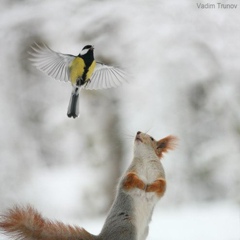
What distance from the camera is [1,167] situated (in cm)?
230

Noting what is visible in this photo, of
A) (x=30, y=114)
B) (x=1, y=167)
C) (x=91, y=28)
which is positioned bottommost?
(x=1, y=167)

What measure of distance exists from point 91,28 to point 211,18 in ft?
1.87

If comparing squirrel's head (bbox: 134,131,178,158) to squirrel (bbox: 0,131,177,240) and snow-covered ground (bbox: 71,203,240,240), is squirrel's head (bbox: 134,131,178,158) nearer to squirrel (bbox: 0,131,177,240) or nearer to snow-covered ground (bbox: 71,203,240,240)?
squirrel (bbox: 0,131,177,240)

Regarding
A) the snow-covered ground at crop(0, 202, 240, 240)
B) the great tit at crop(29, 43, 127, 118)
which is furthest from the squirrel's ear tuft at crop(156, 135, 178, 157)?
the great tit at crop(29, 43, 127, 118)

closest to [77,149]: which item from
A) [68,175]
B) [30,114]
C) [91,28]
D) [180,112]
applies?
[68,175]

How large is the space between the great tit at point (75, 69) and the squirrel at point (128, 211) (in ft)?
2.68

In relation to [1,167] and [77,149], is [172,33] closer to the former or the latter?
[77,149]

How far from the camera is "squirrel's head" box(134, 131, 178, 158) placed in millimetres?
1614

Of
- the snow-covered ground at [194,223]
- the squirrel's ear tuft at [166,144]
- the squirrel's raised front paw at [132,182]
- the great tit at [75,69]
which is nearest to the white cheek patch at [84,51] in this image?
the great tit at [75,69]

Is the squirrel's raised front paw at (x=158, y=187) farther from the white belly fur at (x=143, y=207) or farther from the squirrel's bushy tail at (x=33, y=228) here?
the squirrel's bushy tail at (x=33, y=228)

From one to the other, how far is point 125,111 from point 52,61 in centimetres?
40

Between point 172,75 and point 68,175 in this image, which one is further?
point 172,75

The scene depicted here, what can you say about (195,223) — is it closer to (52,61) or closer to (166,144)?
(166,144)

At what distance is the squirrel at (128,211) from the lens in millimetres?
1237
